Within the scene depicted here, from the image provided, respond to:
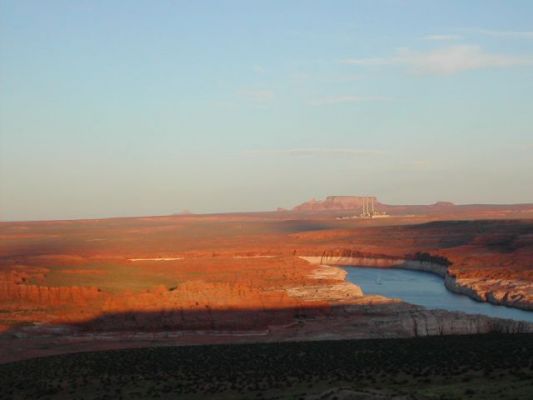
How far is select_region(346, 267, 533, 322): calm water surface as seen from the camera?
163 feet

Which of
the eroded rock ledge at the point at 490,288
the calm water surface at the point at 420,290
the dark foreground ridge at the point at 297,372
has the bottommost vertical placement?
the calm water surface at the point at 420,290

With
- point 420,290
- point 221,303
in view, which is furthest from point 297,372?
point 420,290

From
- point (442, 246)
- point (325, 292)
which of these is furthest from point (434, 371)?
point (442, 246)

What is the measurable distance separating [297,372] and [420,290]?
41696mm

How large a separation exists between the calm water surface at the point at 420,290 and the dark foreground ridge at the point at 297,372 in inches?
810

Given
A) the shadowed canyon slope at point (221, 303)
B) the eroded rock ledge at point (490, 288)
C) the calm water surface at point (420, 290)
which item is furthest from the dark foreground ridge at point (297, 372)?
the eroded rock ledge at point (490, 288)

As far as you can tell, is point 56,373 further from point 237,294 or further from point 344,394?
point 237,294

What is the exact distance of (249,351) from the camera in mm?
29609

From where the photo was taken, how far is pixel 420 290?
6469 cm

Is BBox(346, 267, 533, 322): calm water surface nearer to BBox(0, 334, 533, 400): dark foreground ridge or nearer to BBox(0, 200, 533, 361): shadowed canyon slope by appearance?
BBox(0, 200, 533, 361): shadowed canyon slope

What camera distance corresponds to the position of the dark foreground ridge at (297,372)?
2027cm

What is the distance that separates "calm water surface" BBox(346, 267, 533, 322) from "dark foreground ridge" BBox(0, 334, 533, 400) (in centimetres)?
2057

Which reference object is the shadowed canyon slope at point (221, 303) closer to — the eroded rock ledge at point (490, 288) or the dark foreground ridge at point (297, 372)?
the eroded rock ledge at point (490, 288)

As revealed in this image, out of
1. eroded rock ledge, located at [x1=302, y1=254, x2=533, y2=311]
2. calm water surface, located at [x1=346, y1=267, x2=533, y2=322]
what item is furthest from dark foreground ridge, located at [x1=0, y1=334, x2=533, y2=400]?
eroded rock ledge, located at [x1=302, y1=254, x2=533, y2=311]
